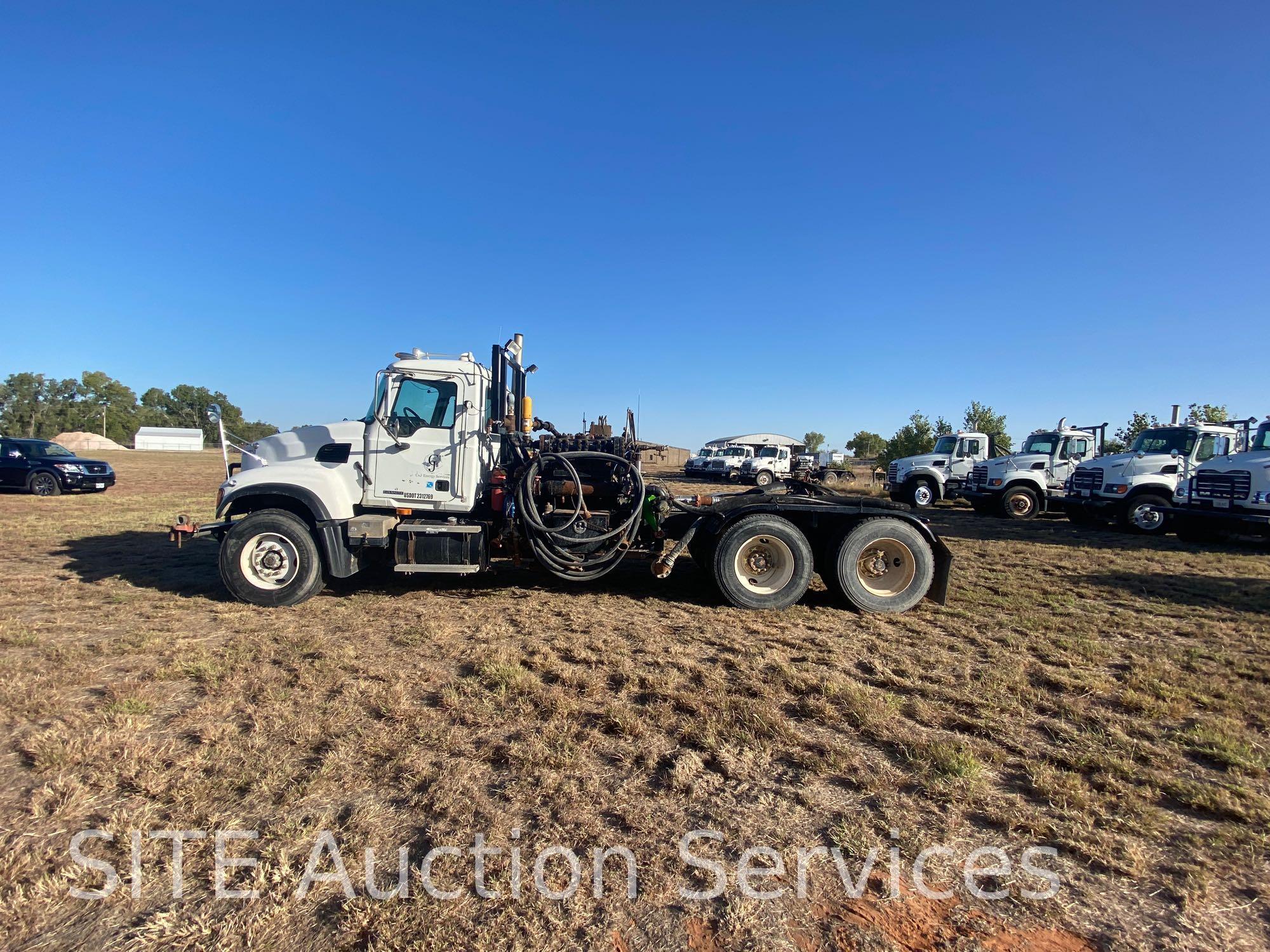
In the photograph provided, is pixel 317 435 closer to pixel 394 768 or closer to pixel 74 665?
pixel 74 665

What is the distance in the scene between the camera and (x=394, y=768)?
323 centimetres

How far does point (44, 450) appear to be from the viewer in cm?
1727

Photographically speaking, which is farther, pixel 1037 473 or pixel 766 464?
pixel 766 464

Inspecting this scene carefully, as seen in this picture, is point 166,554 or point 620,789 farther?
point 166,554

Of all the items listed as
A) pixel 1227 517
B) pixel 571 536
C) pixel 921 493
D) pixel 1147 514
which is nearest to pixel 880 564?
pixel 571 536

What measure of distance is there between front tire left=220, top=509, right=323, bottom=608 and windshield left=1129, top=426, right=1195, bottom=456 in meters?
16.6

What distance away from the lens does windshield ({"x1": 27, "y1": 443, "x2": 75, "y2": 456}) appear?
16953 mm

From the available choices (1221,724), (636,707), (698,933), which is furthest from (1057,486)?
(698,933)

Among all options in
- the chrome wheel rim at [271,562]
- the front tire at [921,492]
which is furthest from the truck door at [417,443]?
the front tire at [921,492]

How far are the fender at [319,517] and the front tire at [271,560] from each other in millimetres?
143

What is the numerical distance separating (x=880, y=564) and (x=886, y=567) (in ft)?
0.29

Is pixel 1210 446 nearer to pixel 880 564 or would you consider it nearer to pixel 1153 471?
pixel 1153 471

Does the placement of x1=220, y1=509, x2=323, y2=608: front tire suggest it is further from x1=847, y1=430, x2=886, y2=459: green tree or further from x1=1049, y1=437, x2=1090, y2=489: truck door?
x1=847, y1=430, x2=886, y2=459: green tree

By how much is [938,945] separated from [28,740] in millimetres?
4597
